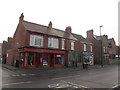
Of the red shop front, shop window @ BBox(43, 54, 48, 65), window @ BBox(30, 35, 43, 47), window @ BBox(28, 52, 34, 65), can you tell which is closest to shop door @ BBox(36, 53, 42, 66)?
the red shop front

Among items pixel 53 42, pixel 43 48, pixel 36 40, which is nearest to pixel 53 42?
pixel 53 42

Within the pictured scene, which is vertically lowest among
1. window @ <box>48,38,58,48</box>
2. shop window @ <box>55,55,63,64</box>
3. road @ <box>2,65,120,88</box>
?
road @ <box>2,65,120,88</box>

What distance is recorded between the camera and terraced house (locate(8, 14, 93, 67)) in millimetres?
17641

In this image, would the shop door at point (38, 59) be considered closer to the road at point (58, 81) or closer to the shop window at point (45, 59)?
the shop window at point (45, 59)

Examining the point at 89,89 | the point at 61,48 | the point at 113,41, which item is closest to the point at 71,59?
the point at 61,48

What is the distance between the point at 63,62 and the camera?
71.7 ft

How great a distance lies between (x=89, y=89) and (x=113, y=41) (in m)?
42.8

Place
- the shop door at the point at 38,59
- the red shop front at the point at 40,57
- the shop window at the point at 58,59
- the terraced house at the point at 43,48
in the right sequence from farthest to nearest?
1. the shop window at the point at 58,59
2. the shop door at the point at 38,59
3. the terraced house at the point at 43,48
4. the red shop front at the point at 40,57

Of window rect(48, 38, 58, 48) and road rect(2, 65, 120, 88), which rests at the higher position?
window rect(48, 38, 58, 48)

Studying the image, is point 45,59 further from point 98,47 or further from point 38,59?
point 98,47

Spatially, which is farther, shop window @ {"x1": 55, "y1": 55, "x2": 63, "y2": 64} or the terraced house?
shop window @ {"x1": 55, "y1": 55, "x2": 63, "y2": 64}

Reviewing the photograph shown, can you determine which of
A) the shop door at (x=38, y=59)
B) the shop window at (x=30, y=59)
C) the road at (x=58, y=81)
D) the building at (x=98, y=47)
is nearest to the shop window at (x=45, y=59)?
the shop door at (x=38, y=59)

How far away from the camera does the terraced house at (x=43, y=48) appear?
17.6 meters

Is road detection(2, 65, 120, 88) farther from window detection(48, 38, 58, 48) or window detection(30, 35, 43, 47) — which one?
window detection(48, 38, 58, 48)
